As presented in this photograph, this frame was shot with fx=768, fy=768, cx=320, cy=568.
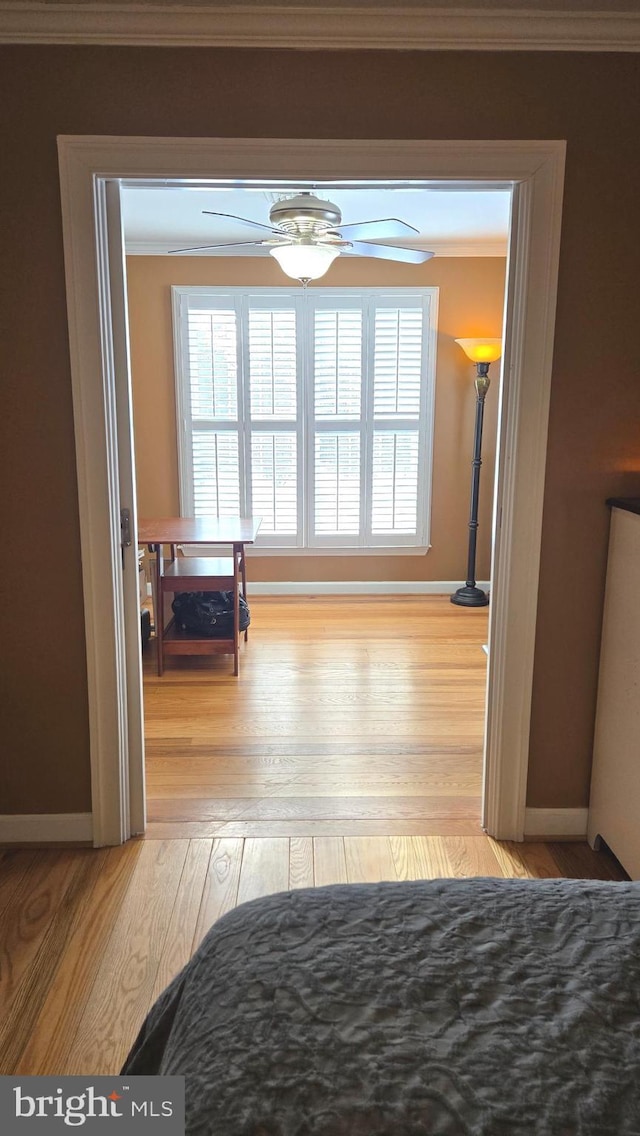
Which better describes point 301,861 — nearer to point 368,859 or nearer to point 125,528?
point 368,859

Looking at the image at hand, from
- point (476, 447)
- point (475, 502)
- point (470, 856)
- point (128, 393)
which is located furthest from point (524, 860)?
point (476, 447)

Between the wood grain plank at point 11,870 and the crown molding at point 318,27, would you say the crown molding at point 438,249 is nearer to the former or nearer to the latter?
the crown molding at point 318,27

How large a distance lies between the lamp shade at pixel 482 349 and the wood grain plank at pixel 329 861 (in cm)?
369

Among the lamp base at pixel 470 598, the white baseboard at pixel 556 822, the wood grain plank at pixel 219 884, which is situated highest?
the lamp base at pixel 470 598

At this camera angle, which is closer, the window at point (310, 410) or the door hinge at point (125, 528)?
the door hinge at point (125, 528)

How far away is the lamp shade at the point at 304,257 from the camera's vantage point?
133 inches

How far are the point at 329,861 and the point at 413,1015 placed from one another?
5.11ft

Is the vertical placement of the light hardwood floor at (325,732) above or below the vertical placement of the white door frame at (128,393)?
below

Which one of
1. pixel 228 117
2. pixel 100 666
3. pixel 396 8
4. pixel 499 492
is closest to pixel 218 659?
pixel 100 666

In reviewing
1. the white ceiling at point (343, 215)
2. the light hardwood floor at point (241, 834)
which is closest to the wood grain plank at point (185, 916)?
the light hardwood floor at point (241, 834)

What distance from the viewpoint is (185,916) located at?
2162 mm

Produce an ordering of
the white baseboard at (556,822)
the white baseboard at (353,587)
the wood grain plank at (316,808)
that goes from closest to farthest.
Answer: the white baseboard at (556,822) → the wood grain plank at (316,808) → the white baseboard at (353,587)

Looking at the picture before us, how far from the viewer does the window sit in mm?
5453

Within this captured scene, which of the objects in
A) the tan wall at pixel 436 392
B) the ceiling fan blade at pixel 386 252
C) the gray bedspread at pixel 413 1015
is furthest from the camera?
the tan wall at pixel 436 392
